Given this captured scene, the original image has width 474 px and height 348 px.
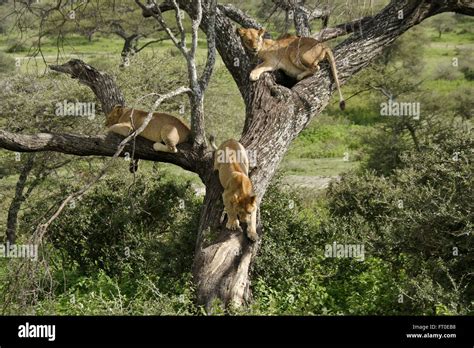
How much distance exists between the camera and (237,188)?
10078 millimetres

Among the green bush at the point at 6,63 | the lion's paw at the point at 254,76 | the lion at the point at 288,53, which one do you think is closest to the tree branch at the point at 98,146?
the lion's paw at the point at 254,76

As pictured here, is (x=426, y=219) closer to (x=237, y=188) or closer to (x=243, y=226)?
(x=243, y=226)

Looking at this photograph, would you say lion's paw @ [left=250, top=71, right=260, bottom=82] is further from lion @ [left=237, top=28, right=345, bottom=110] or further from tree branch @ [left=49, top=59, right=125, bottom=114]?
tree branch @ [left=49, top=59, right=125, bottom=114]

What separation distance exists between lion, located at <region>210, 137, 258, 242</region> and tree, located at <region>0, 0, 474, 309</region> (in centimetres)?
19

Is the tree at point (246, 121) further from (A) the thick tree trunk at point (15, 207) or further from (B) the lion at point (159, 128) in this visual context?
(A) the thick tree trunk at point (15, 207)

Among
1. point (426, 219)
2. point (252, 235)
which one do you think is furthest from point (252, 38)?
point (426, 219)

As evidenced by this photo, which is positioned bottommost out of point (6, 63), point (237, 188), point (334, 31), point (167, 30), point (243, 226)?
point (243, 226)

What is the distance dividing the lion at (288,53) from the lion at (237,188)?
68.2 inches

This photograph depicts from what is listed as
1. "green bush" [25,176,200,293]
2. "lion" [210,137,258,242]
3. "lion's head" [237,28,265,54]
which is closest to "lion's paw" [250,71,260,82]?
"lion's head" [237,28,265,54]

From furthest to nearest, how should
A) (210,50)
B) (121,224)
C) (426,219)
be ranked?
(121,224) < (210,50) < (426,219)

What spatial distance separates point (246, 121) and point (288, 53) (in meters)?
1.15

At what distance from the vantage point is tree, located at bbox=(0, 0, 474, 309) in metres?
9.98

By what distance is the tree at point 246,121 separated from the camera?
9984 mm

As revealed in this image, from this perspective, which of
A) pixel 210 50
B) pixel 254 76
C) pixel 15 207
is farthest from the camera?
pixel 15 207
